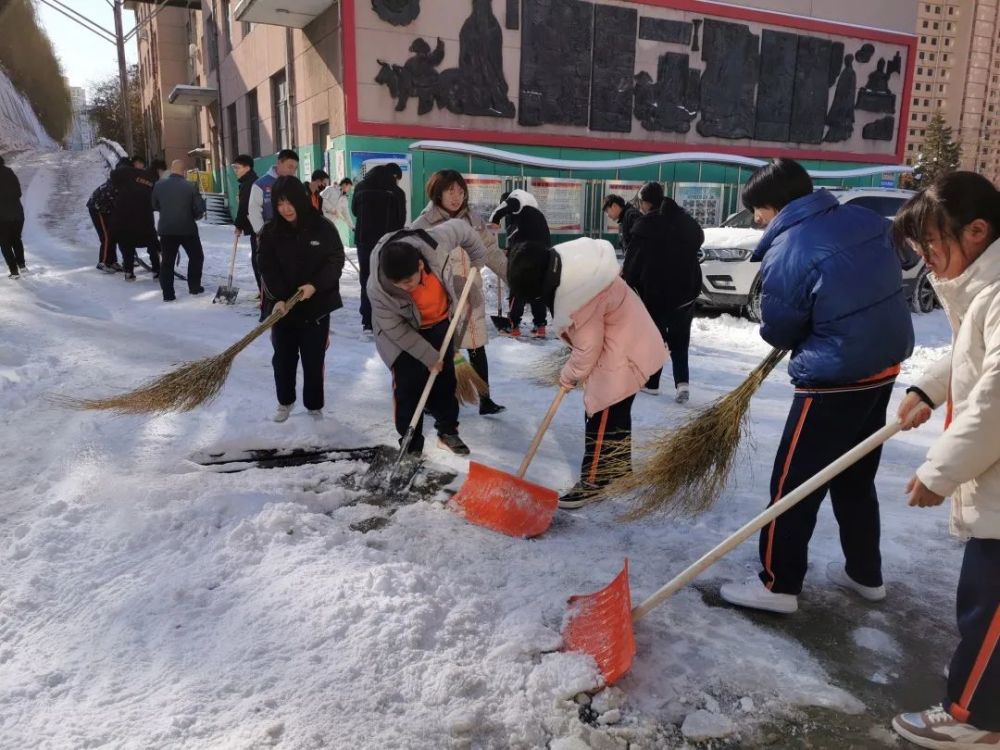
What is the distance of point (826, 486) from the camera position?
8.36 ft

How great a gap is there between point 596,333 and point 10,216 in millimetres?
9188

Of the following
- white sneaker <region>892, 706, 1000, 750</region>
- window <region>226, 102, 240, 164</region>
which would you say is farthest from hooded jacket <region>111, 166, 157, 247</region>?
window <region>226, 102, 240, 164</region>

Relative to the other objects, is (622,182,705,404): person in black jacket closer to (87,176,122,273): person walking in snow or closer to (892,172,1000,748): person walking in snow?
(892,172,1000,748): person walking in snow

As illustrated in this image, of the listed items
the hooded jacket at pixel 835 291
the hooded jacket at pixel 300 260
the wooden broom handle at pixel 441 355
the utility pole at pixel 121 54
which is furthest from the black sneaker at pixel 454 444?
the utility pole at pixel 121 54

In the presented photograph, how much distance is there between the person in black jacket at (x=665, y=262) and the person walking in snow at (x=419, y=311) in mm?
1487

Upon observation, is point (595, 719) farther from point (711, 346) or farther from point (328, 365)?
point (711, 346)

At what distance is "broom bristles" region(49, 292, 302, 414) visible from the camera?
4270 mm

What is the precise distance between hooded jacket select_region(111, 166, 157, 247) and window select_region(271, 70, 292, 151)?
7.90m

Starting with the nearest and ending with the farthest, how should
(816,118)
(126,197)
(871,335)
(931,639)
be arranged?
1. (871,335)
2. (931,639)
3. (126,197)
4. (816,118)

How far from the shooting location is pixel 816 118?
1706 cm

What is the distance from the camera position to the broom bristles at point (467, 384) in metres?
4.67

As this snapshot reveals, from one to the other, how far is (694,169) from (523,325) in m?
9.59

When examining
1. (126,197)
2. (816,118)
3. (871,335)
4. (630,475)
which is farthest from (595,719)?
(816,118)

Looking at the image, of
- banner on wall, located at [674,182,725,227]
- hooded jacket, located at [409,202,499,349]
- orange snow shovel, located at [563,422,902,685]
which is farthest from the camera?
banner on wall, located at [674,182,725,227]
